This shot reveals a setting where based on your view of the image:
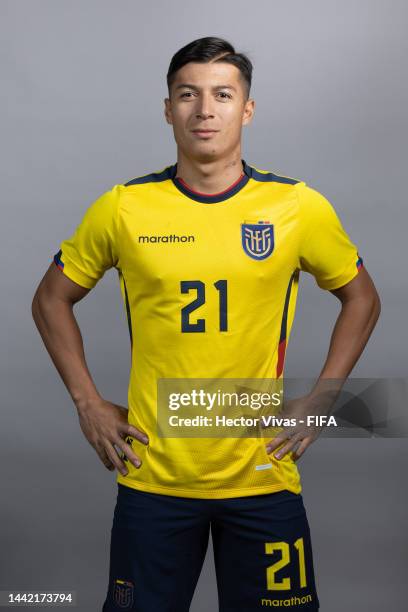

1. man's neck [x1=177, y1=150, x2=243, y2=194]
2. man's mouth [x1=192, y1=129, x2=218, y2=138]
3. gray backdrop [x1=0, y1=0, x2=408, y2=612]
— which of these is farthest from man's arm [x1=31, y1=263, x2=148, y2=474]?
gray backdrop [x1=0, y1=0, x2=408, y2=612]

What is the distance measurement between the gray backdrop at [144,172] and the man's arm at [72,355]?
1.14 m

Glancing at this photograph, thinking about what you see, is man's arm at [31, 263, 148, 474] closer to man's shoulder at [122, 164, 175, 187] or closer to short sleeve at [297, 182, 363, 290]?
man's shoulder at [122, 164, 175, 187]

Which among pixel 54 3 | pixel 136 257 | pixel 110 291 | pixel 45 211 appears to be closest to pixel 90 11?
pixel 54 3

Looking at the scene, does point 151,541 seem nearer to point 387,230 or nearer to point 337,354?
point 337,354

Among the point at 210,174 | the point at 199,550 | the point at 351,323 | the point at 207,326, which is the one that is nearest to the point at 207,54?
the point at 210,174

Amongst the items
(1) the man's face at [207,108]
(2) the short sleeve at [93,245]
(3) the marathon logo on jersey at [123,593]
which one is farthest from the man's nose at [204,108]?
(3) the marathon logo on jersey at [123,593]

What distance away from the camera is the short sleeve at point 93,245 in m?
2.95

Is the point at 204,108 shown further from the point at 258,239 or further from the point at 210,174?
the point at 258,239

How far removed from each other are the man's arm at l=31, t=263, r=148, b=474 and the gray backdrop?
114 cm

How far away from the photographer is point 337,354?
312cm

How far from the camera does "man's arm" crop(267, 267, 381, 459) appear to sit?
122 inches

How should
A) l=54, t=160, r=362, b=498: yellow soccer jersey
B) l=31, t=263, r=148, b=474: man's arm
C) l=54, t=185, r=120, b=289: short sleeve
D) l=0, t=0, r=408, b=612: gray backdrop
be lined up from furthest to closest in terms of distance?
1. l=0, t=0, r=408, b=612: gray backdrop
2. l=31, t=263, r=148, b=474: man's arm
3. l=54, t=185, r=120, b=289: short sleeve
4. l=54, t=160, r=362, b=498: yellow soccer jersey

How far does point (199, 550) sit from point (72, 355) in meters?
0.66

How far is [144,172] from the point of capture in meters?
4.23
